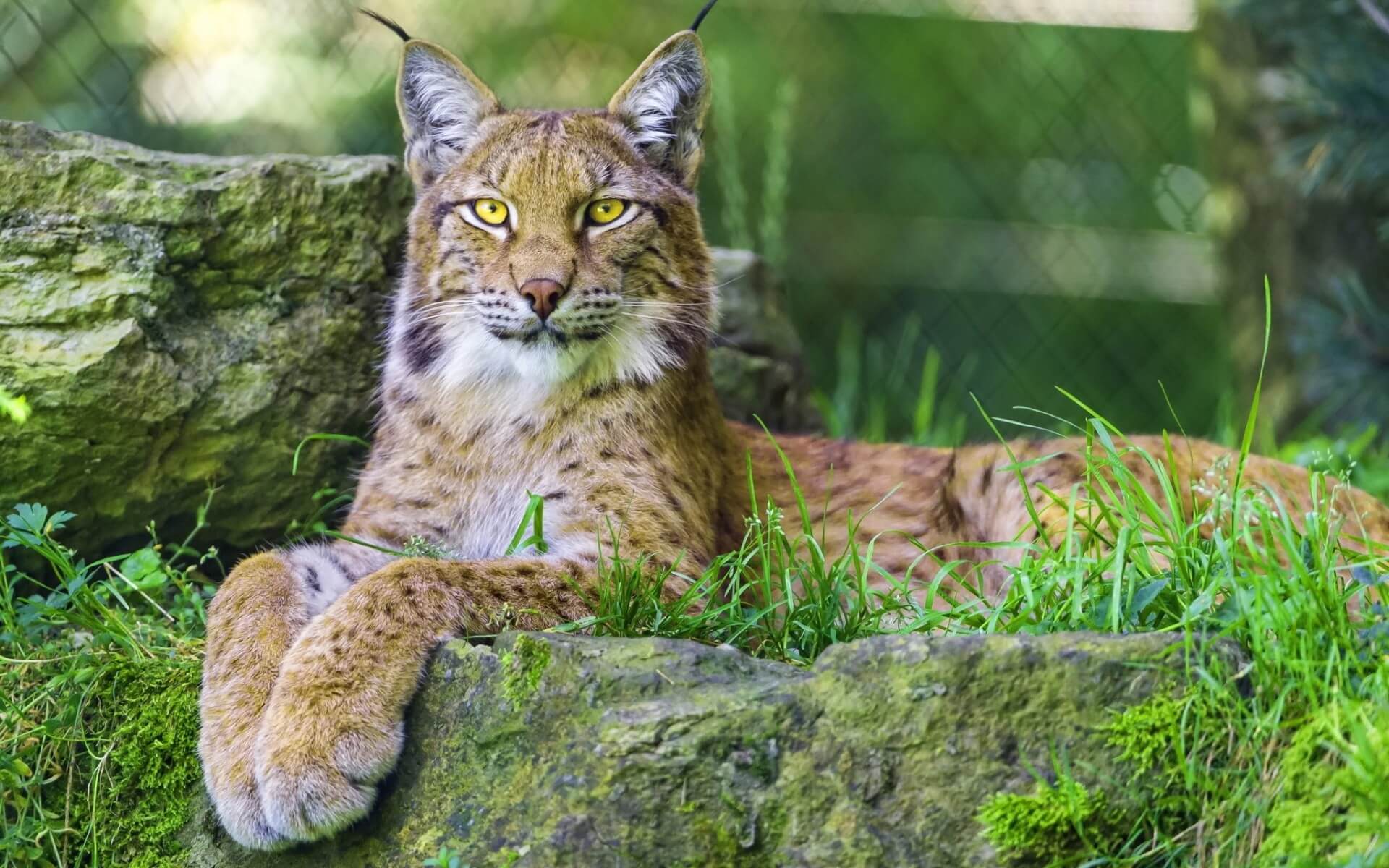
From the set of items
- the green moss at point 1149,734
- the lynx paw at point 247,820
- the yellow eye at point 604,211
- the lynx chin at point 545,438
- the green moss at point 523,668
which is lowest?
the lynx paw at point 247,820

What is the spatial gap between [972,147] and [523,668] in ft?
23.7

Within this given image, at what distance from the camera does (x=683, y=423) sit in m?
4.24

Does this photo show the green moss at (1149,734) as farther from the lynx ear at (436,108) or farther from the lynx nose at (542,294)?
the lynx ear at (436,108)

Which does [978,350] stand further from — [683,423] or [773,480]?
[683,423]

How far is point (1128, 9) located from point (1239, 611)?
5901 mm

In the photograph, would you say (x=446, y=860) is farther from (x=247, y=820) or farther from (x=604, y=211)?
(x=604, y=211)

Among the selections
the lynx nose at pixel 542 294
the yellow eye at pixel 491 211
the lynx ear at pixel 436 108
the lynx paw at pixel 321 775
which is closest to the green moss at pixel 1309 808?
the lynx paw at pixel 321 775

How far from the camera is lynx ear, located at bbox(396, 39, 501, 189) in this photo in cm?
443

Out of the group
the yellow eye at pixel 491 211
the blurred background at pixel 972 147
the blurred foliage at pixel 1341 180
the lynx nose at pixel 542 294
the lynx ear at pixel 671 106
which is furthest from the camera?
the blurred background at pixel 972 147

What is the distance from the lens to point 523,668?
3.08 meters

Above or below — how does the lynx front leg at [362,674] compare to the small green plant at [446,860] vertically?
above

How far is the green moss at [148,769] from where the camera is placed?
334 centimetres

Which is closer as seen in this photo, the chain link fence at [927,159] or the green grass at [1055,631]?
the green grass at [1055,631]

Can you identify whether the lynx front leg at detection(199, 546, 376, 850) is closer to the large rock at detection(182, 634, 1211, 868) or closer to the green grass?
the green grass
